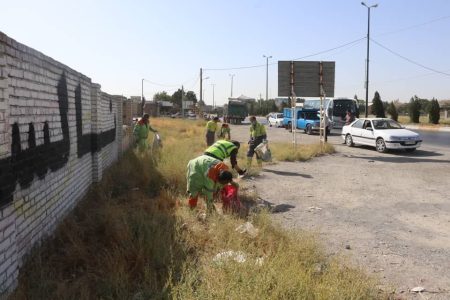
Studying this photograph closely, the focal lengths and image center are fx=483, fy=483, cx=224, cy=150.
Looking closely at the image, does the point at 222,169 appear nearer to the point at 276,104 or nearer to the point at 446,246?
the point at 446,246

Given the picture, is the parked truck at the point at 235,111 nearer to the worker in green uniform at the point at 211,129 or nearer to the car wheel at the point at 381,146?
the car wheel at the point at 381,146

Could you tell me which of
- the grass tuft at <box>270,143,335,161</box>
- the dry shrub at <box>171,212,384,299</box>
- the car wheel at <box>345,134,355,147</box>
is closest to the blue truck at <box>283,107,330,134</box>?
the car wheel at <box>345,134,355,147</box>

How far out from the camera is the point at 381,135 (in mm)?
19391

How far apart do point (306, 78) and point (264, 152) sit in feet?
24.7

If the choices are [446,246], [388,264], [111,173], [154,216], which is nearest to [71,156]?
[154,216]

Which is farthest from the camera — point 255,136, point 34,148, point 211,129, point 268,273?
point 211,129

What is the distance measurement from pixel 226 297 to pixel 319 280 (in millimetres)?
992

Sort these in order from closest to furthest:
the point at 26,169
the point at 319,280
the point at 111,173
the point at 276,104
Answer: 1. the point at 319,280
2. the point at 26,169
3. the point at 111,173
4. the point at 276,104

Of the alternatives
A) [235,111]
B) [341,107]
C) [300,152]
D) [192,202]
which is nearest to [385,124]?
[300,152]

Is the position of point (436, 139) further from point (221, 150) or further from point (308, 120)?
point (221, 150)

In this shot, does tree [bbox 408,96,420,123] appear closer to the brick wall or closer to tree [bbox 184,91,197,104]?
the brick wall

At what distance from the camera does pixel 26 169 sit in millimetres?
4801

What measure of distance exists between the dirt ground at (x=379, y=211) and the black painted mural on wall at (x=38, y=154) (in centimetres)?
346

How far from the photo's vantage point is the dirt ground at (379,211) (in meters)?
5.42
